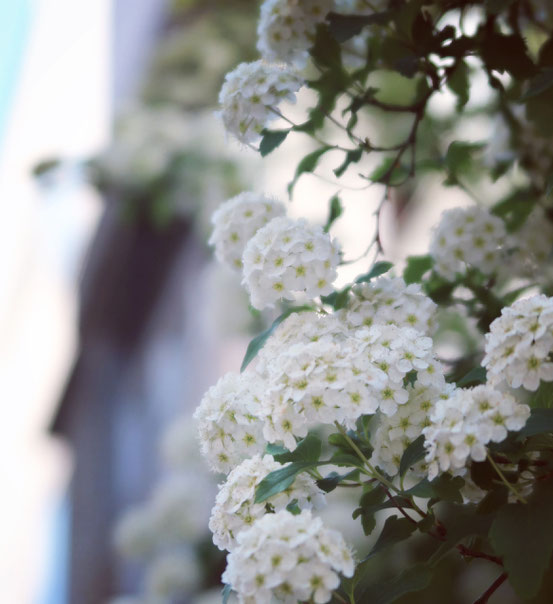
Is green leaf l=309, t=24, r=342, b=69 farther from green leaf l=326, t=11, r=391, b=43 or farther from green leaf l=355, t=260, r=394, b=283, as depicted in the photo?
green leaf l=355, t=260, r=394, b=283

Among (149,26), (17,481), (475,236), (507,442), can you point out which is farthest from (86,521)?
(507,442)

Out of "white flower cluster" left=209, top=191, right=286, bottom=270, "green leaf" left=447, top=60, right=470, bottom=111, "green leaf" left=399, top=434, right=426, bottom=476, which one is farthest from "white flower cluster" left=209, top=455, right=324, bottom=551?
"green leaf" left=447, top=60, right=470, bottom=111

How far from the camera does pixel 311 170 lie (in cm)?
128

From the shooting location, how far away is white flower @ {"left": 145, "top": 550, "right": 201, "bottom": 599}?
280cm

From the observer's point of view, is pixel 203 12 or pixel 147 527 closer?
pixel 147 527

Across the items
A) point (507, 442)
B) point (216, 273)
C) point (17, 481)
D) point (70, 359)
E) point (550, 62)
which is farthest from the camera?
point (17, 481)

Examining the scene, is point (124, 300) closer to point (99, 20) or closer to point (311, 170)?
point (99, 20)

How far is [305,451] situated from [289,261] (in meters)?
0.23

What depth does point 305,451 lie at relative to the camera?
3.10 ft

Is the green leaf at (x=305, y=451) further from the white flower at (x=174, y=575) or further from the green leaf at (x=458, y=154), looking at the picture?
the white flower at (x=174, y=575)

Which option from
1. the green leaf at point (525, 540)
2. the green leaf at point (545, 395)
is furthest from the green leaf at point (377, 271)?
the green leaf at point (525, 540)

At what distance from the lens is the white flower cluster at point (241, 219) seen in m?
1.20

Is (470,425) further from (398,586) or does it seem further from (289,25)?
(289,25)

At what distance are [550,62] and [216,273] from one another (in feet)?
5.57
